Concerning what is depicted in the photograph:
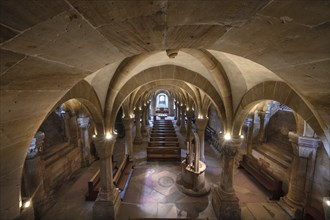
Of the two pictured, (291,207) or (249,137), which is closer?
(291,207)

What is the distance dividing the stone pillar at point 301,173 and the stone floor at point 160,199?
1.67ft

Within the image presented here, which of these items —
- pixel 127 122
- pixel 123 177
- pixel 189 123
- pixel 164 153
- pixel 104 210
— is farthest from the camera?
pixel 189 123

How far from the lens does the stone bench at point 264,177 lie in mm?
7105

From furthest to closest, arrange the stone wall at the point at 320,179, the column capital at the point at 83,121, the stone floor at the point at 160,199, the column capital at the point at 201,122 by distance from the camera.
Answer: the column capital at the point at 201,122
the column capital at the point at 83,121
the stone floor at the point at 160,199
the stone wall at the point at 320,179

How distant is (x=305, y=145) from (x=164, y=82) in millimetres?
7077

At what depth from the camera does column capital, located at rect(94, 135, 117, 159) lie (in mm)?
5465

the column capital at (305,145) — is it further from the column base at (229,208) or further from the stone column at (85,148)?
the stone column at (85,148)

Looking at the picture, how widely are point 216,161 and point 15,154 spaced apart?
35.4 ft

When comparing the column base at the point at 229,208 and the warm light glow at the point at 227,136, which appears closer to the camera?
the warm light glow at the point at 227,136

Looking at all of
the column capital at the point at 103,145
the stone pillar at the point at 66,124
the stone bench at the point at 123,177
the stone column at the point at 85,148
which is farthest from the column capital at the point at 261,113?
the stone pillar at the point at 66,124

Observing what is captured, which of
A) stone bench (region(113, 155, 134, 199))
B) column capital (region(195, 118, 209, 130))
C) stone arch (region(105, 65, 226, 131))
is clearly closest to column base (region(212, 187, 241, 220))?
stone arch (region(105, 65, 226, 131))

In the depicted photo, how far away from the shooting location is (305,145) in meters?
5.77

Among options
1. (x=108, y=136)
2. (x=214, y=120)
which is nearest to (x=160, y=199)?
(x=108, y=136)

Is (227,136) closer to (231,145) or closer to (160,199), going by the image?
(231,145)
